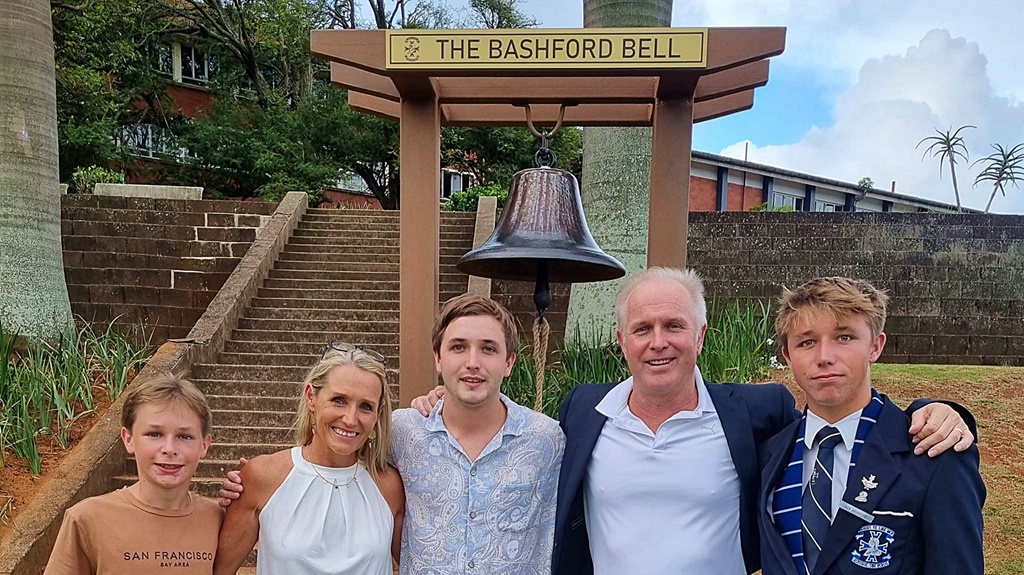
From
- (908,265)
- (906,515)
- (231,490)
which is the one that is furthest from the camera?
(908,265)

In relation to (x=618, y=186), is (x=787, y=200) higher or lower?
higher

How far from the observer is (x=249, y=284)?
7590mm

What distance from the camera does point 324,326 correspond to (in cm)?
739

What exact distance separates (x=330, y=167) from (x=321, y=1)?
23.9ft

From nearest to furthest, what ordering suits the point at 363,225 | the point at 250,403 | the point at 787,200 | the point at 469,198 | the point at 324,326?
1. the point at 250,403
2. the point at 324,326
3. the point at 363,225
4. the point at 469,198
5. the point at 787,200

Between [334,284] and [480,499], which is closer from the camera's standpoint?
[480,499]

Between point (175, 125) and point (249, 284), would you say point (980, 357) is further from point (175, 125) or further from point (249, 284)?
point (175, 125)

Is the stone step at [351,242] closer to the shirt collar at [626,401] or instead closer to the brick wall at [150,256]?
the brick wall at [150,256]

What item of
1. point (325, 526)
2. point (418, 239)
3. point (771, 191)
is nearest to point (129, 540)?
point (325, 526)

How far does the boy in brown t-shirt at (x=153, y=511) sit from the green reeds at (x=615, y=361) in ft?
10.5

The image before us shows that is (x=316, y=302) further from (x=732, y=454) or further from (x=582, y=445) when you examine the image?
(x=732, y=454)

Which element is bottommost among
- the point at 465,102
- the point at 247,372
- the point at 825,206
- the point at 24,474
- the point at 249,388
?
the point at 24,474

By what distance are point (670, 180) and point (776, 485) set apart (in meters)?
1.66

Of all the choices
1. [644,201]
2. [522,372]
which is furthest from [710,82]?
[522,372]
